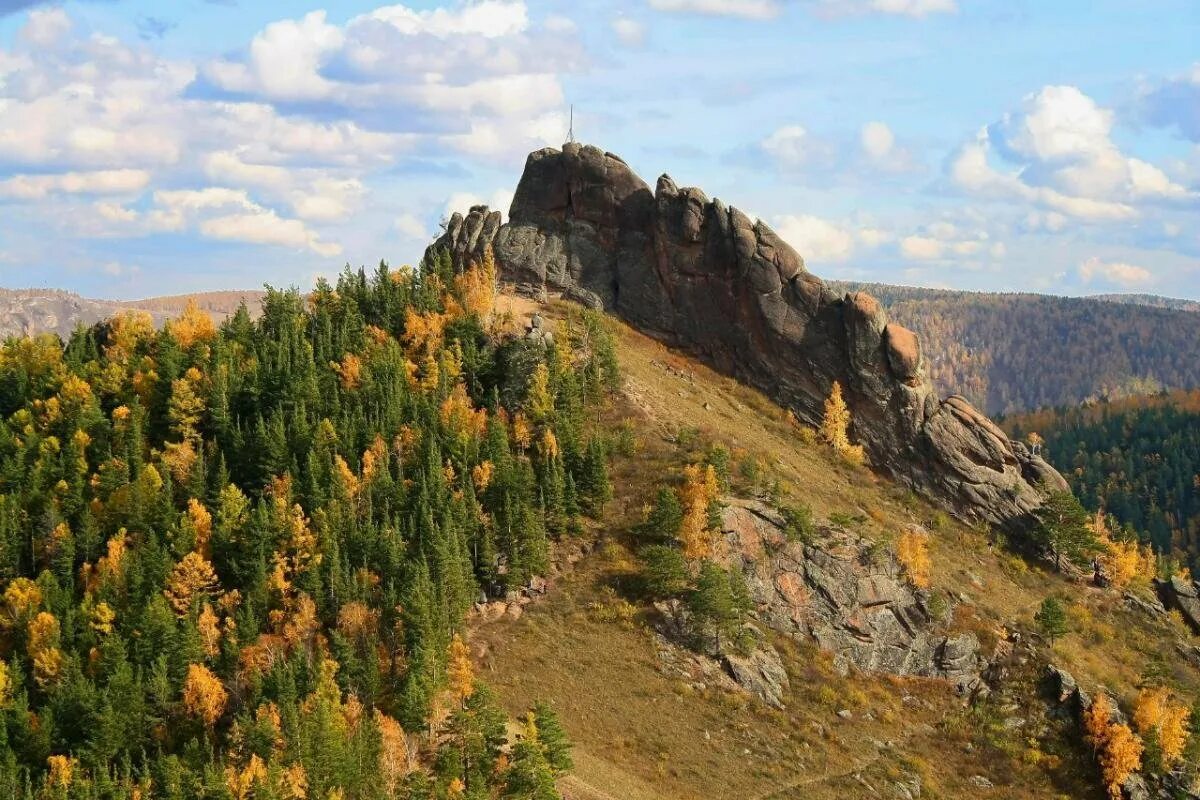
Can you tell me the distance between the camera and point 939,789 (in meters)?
87.4

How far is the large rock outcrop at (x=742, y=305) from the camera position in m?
130

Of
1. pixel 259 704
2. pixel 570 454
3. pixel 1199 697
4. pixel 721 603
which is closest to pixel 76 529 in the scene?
pixel 259 704

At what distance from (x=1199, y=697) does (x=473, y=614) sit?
67.1 m

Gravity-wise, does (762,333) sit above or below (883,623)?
above

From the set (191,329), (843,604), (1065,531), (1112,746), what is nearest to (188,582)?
(191,329)

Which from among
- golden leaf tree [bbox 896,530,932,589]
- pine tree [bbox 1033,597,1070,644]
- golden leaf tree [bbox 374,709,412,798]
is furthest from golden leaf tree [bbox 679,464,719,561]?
pine tree [bbox 1033,597,1070,644]

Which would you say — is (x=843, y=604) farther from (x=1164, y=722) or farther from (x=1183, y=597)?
(x=1183, y=597)

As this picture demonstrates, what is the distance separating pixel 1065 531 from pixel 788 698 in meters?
47.7

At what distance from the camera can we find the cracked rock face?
99.2 meters

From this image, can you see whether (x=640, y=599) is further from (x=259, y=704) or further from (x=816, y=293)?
(x=816, y=293)

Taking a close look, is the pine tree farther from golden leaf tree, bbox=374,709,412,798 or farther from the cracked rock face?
golden leaf tree, bbox=374,709,412,798

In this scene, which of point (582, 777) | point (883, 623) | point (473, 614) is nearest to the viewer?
point (582, 777)

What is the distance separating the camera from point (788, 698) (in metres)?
92.1

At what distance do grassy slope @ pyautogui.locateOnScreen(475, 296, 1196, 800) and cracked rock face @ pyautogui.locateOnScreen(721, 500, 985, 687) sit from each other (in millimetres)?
2145
